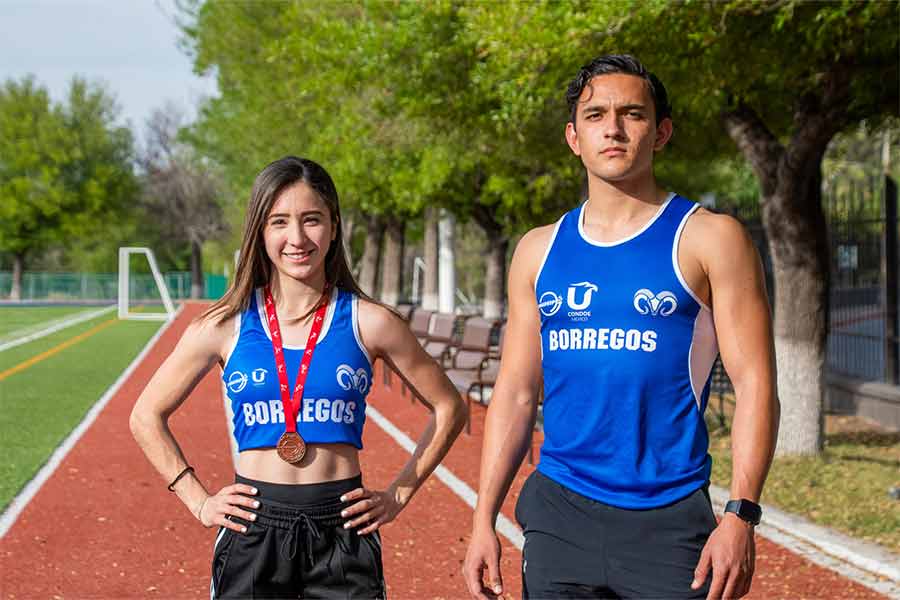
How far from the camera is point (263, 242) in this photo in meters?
3.39

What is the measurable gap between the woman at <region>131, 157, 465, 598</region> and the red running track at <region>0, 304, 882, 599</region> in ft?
11.0

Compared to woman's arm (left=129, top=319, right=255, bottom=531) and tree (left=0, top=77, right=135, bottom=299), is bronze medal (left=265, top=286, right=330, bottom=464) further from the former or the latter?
tree (left=0, top=77, right=135, bottom=299)

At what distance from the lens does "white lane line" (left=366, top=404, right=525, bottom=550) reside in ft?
25.4

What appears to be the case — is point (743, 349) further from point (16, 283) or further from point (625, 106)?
point (16, 283)

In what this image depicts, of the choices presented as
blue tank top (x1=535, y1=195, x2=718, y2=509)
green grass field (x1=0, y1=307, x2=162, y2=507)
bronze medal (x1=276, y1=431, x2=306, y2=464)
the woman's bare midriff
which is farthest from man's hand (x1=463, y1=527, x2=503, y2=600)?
green grass field (x1=0, y1=307, x2=162, y2=507)

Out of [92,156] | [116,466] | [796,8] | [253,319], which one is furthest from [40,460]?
[92,156]

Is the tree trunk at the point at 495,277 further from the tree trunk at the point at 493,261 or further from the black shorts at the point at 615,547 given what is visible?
the black shorts at the point at 615,547

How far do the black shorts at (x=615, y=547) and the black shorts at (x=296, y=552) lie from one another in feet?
1.64

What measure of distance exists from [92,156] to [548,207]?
60759mm

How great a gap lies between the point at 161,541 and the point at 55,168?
262 feet

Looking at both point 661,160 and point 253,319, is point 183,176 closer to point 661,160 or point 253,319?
point 661,160

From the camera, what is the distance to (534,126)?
15.4 m

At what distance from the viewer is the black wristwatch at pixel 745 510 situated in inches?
112

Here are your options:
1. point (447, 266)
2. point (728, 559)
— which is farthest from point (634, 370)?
point (447, 266)
